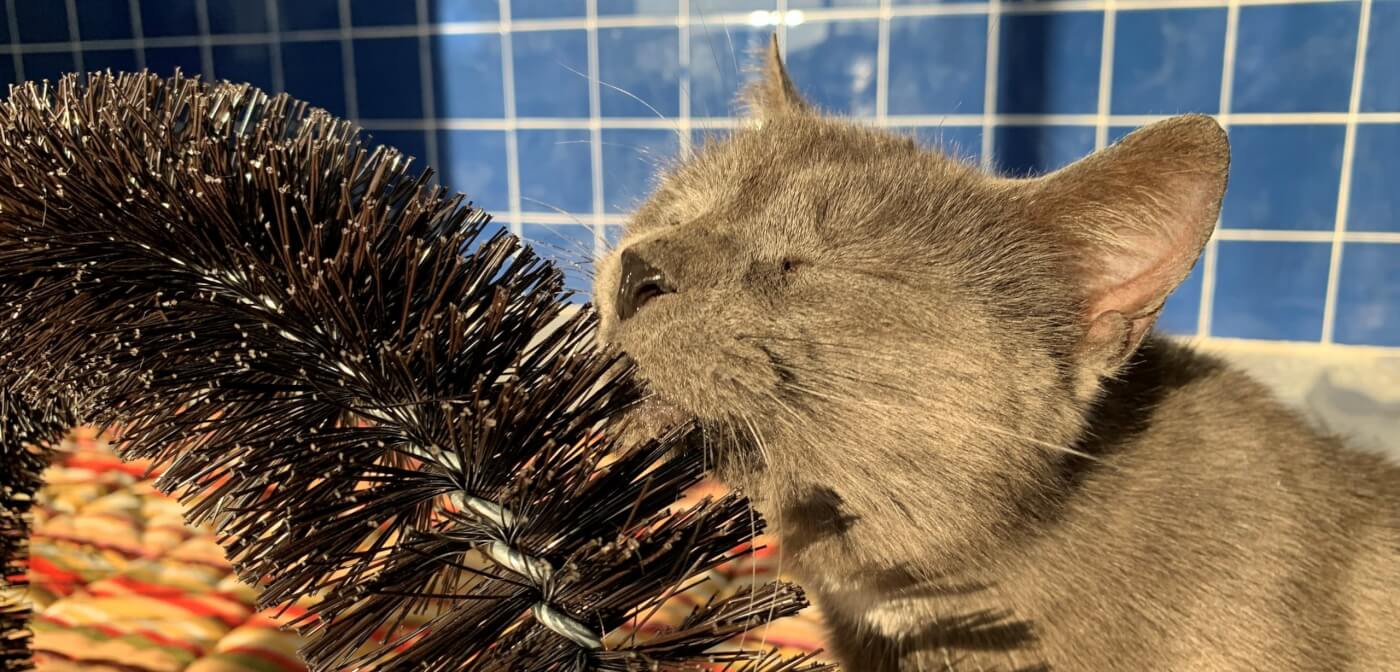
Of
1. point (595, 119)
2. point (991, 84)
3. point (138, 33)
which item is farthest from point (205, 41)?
point (991, 84)

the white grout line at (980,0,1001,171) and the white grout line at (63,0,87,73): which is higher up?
the white grout line at (63,0,87,73)

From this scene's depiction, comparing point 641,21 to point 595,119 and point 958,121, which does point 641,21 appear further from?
point 958,121

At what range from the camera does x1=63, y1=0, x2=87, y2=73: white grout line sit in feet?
5.94

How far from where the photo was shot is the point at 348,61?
65.4 inches

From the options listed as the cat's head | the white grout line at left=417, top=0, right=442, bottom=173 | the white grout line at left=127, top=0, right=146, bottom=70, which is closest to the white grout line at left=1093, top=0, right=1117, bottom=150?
the cat's head

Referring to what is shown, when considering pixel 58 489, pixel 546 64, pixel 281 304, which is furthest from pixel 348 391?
pixel 546 64

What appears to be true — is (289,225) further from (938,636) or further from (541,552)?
(938,636)

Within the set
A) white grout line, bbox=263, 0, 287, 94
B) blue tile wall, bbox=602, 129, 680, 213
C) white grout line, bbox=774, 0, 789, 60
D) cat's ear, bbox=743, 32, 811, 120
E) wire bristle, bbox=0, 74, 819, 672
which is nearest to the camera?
wire bristle, bbox=0, 74, 819, 672

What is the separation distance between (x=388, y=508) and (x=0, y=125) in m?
0.25

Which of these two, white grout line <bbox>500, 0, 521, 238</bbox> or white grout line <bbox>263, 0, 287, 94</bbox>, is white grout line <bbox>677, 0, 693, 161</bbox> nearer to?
white grout line <bbox>500, 0, 521, 238</bbox>

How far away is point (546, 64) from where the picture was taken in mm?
1573

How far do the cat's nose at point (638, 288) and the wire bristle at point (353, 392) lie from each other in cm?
8

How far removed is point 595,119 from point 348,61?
0.49 metres

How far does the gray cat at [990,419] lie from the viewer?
1.54 ft
